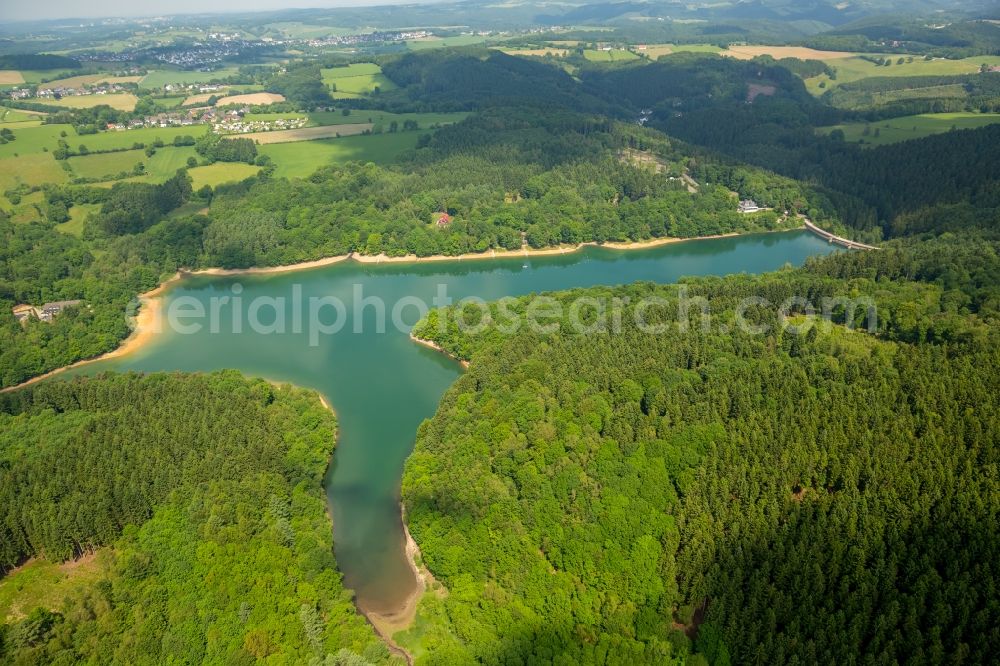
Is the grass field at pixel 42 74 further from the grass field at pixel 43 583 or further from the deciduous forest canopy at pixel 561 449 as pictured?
the grass field at pixel 43 583

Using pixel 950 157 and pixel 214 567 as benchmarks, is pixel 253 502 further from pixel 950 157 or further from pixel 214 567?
pixel 950 157

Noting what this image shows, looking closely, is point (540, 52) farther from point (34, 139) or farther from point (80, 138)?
point (34, 139)

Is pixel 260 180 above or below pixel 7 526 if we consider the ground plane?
above

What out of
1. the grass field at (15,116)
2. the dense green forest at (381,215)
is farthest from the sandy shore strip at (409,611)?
the grass field at (15,116)

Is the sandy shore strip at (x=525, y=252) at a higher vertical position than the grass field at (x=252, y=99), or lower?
lower

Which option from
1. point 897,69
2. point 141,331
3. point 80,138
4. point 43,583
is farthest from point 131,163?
point 897,69

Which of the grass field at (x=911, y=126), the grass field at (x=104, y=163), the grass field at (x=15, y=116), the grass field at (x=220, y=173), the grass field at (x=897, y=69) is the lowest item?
the grass field at (x=220, y=173)

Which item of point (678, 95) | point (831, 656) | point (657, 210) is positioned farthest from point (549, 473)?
point (678, 95)
